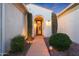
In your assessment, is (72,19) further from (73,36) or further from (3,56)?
(3,56)

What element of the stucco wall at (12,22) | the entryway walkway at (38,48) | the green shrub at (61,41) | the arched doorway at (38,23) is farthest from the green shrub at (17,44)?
the green shrub at (61,41)

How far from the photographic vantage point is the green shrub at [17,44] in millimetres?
4293

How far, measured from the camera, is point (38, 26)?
14.6 feet

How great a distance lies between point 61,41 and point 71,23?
386 millimetres

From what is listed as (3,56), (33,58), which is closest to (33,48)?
(33,58)

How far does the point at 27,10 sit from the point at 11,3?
332 millimetres

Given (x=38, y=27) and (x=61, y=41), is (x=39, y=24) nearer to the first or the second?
(x=38, y=27)

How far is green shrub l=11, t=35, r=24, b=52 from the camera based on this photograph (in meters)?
4.29

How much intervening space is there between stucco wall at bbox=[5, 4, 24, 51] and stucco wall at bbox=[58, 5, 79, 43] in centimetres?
75

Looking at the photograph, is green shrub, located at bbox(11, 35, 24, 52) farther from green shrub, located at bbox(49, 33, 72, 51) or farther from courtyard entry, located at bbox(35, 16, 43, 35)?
green shrub, located at bbox(49, 33, 72, 51)

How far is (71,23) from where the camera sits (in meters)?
4.36

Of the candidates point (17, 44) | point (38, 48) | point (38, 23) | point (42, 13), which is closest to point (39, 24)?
point (38, 23)

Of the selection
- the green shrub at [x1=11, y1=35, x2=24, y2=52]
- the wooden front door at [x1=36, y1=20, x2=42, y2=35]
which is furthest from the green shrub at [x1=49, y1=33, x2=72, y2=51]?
the green shrub at [x1=11, y1=35, x2=24, y2=52]

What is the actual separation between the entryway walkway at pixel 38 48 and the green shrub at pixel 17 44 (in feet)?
0.58
